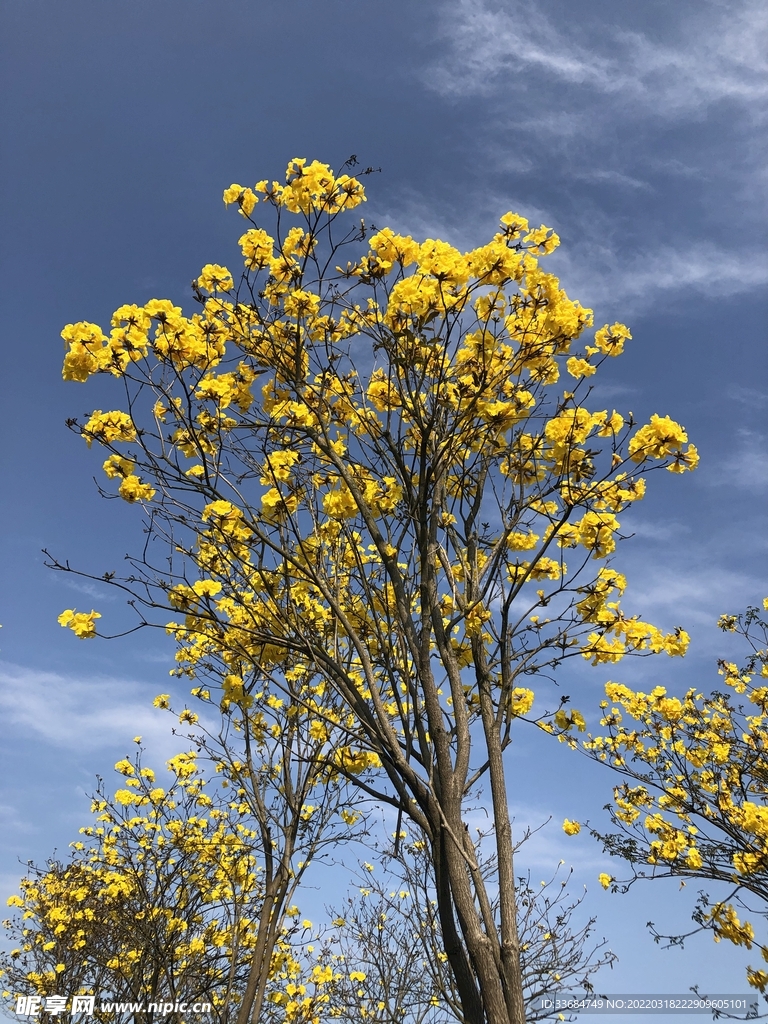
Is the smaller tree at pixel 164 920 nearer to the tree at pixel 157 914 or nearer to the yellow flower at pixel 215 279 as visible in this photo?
the tree at pixel 157 914

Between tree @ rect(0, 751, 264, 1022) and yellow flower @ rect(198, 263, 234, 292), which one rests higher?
yellow flower @ rect(198, 263, 234, 292)

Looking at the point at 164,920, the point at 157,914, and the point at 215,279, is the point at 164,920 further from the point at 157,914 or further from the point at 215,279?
the point at 215,279

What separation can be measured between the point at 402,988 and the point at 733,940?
14.7 feet

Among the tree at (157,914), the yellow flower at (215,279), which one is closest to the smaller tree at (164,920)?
the tree at (157,914)

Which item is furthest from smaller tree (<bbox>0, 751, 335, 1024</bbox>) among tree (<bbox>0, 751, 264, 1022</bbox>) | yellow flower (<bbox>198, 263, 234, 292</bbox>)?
yellow flower (<bbox>198, 263, 234, 292</bbox>)

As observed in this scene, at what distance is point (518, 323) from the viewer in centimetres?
293

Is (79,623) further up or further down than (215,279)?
further down

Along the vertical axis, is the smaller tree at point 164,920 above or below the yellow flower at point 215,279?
below

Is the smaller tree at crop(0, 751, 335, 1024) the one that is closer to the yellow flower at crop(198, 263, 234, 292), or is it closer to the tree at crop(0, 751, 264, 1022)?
the tree at crop(0, 751, 264, 1022)

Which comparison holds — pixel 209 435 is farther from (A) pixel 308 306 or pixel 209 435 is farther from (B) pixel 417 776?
(B) pixel 417 776

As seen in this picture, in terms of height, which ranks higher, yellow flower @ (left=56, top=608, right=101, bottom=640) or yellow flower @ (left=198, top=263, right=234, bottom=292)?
yellow flower @ (left=198, top=263, right=234, bottom=292)

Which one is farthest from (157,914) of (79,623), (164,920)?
(79,623)

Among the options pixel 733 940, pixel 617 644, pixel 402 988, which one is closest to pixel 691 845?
pixel 733 940

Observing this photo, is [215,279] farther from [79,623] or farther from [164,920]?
[164,920]
